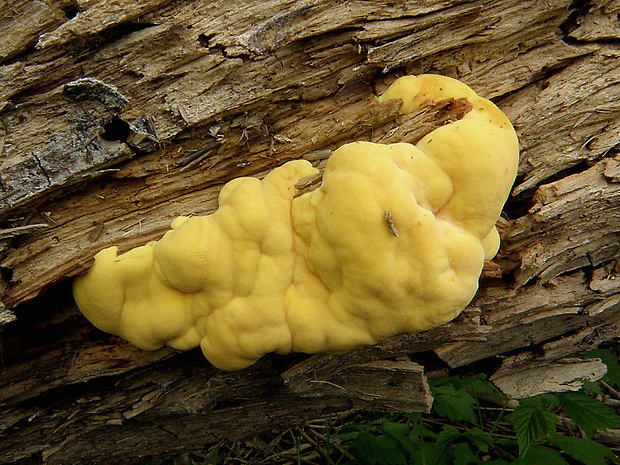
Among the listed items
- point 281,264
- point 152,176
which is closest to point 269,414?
point 281,264

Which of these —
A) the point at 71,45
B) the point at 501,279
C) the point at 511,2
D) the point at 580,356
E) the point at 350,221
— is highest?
the point at 71,45

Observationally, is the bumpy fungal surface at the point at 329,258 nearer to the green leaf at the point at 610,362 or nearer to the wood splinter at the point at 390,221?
the wood splinter at the point at 390,221

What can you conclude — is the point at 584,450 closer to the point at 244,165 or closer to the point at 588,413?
the point at 588,413

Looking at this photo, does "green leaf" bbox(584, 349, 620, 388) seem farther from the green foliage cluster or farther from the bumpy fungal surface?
the bumpy fungal surface

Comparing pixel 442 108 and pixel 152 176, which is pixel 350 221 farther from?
pixel 152 176

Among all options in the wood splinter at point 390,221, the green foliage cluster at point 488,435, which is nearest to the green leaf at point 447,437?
the green foliage cluster at point 488,435

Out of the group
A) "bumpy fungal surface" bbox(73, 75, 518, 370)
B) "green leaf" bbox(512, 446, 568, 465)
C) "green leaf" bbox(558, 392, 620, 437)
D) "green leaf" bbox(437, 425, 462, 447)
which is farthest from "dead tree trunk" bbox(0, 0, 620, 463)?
"green leaf" bbox(437, 425, 462, 447)
